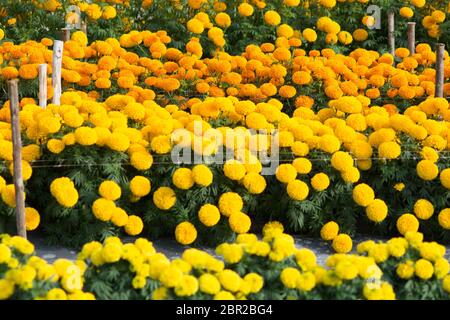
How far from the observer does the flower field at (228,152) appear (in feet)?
13.7

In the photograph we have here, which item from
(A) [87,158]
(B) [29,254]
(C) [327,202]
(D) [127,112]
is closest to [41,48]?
(D) [127,112]

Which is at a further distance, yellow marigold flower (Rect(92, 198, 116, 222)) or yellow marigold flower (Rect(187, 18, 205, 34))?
yellow marigold flower (Rect(187, 18, 205, 34))

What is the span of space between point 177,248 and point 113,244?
1.68 metres

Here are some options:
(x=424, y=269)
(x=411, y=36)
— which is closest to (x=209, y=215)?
(x=424, y=269)

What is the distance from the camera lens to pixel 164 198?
5703mm

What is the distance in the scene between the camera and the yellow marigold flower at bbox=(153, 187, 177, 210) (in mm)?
5703

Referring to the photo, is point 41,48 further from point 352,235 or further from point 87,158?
point 352,235

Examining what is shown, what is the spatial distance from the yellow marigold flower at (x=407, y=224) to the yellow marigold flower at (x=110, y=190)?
1.67 m

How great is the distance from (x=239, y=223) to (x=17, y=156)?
4.28 ft

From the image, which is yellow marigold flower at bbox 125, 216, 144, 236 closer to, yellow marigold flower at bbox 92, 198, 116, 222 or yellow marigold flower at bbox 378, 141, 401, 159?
yellow marigold flower at bbox 92, 198, 116, 222

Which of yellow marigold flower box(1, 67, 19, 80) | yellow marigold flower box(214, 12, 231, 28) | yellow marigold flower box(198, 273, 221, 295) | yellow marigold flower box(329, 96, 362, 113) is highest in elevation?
yellow marigold flower box(214, 12, 231, 28)

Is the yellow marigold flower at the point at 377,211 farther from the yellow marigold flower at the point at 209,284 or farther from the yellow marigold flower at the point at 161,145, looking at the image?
the yellow marigold flower at the point at 209,284

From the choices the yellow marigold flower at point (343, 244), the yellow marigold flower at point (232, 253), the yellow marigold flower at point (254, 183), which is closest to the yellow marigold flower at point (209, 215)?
A: the yellow marigold flower at point (254, 183)

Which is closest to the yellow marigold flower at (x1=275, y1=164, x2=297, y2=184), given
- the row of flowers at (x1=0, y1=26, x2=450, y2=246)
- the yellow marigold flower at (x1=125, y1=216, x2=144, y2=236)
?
the row of flowers at (x1=0, y1=26, x2=450, y2=246)
